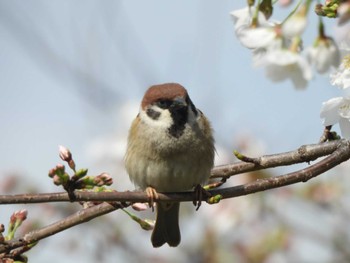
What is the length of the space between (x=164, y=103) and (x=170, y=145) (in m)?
0.22

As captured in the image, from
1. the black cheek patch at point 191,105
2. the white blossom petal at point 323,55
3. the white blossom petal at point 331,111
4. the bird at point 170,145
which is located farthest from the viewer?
the black cheek patch at point 191,105

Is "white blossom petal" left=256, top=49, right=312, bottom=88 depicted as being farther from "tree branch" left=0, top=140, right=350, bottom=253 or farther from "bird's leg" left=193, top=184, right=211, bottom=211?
"bird's leg" left=193, top=184, right=211, bottom=211

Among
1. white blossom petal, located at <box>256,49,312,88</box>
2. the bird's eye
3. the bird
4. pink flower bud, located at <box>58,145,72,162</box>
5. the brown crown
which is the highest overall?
white blossom petal, located at <box>256,49,312,88</box>

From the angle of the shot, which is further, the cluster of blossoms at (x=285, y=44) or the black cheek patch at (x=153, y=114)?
the black cheek patch at (x=153, y=114)

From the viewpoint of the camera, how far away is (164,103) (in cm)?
361

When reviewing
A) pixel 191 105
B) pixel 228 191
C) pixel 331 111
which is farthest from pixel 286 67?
pixel 191 105

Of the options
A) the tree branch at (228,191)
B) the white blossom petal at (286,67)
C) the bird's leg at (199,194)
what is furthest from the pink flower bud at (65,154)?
the white blossom petal at (286,67)

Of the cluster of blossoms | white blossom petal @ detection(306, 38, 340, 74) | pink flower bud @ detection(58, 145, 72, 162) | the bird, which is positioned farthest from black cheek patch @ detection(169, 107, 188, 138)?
white blossom petal @ detection(306, 38, 340, 74)

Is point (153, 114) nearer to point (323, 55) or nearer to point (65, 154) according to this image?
point (65, 154)

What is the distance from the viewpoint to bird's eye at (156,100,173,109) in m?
3.59

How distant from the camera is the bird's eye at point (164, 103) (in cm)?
359

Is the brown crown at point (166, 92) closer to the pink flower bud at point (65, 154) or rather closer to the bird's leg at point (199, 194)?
the bird's leg at point (199, 194)

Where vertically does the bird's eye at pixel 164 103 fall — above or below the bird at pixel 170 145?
above

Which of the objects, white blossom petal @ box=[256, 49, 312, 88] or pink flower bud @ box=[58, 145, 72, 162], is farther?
pink flower bud @ box=[58, 145, 72, 162]
